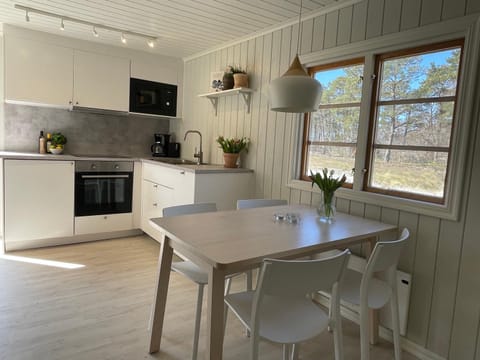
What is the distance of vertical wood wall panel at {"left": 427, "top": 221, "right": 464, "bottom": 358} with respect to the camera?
6.12 ft

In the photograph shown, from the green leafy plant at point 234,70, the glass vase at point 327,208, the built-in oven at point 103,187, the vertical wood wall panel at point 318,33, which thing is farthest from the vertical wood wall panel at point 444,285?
the built-in oven at point 103,187

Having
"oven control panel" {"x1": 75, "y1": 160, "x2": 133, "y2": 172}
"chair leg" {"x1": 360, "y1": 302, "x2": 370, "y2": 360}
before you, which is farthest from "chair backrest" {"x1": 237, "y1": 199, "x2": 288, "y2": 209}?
"oven control panel" {"x1": 75, "y1": 160, "x2": 133, "y2": 172}

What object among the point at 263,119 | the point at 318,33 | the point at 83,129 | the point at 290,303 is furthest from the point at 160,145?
the point at 290,303

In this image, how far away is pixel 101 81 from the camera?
3.77 meters

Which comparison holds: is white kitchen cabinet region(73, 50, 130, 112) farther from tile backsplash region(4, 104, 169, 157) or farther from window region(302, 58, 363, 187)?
window region(302, 58, 363, 187)

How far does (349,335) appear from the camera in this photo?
2.19 metres

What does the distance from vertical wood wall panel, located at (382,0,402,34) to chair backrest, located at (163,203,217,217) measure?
5.32 ft

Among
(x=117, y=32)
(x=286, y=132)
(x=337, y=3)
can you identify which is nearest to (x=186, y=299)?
(x=286, y=132)

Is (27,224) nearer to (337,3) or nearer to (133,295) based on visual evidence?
(133,295)

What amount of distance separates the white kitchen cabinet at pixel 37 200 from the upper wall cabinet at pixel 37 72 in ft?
2.35

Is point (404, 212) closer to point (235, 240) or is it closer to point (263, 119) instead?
point (235, 240)

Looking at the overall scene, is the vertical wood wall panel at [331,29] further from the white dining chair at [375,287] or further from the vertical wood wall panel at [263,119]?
the white dining chair at [375,287]

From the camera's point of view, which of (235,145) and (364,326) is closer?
(364,326)

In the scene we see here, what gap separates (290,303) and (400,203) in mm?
1042
